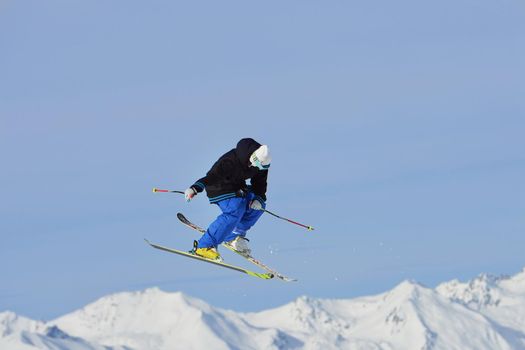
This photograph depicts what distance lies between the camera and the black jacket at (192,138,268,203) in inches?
1054

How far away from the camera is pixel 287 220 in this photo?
2880cm

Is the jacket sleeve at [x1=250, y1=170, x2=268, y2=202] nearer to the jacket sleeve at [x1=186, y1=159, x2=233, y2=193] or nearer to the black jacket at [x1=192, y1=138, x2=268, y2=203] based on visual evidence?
the black jacket at [x1=192, y1=138, x2=268, y2=203]

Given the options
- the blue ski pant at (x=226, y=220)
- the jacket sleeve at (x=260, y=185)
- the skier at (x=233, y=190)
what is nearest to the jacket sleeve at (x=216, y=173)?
the skier at (x=233, y=190)

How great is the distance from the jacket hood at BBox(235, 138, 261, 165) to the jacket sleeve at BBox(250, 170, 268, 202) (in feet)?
4.25

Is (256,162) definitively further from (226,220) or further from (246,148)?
(226,220)

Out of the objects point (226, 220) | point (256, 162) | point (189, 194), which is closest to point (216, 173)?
point (189, 194)

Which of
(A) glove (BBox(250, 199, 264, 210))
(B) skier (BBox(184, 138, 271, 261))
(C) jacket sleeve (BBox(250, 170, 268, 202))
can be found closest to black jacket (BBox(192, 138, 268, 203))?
(B) skier (BBox(184, 138, 271, 261))

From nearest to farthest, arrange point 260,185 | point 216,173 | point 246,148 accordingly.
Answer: point 246,148, point 216,173, point 260,185

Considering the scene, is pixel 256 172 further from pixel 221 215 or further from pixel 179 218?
pixel 179 218

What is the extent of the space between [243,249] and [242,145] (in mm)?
3978

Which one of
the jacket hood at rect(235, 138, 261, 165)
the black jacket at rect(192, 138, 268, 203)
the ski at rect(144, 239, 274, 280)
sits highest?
the jacket hood at rect(235, 138, 261, 165)

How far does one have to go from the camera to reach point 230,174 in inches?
1075

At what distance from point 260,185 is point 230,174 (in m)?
1.16

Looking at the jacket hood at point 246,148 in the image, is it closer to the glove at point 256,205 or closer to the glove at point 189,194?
the glove at point 189,194
